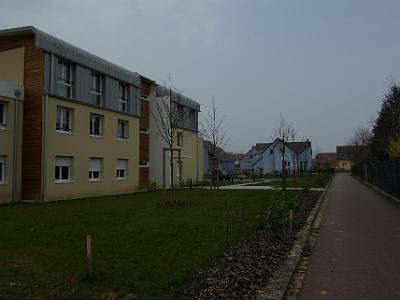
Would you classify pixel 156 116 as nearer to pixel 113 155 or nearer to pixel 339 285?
pixel 113 155

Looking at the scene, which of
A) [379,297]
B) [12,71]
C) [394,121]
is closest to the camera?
[379,297]

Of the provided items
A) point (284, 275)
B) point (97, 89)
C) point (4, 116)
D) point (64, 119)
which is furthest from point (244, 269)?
point (97, 89)

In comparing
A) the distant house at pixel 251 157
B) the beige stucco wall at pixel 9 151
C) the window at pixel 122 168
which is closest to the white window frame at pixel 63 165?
the beige stucco wall at pixel 9 151

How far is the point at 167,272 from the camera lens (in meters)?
6.33

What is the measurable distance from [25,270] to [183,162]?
1264 inches

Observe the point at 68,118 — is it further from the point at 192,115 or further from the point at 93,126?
the point at 192,115

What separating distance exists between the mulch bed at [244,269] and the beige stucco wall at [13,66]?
16595 mm

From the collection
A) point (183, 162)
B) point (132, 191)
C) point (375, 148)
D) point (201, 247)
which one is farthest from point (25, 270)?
point (375, 148)

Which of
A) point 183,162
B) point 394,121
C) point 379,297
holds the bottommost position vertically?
point 379,297

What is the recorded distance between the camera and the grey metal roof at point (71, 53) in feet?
69.3

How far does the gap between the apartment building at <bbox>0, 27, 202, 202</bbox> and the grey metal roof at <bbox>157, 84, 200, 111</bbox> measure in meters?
4.09

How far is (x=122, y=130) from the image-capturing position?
96.9ft

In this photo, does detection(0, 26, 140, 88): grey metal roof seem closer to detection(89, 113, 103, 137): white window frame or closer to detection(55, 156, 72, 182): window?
Answer: detection(89, 113, 103, 137): white window frame

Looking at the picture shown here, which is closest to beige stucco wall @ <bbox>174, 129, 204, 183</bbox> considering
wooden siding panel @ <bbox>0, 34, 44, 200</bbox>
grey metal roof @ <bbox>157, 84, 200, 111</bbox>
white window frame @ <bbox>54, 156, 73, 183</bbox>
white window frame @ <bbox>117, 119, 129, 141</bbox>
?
grey metal roof @ <bbox>157, 84, 200, 111</bbox>
